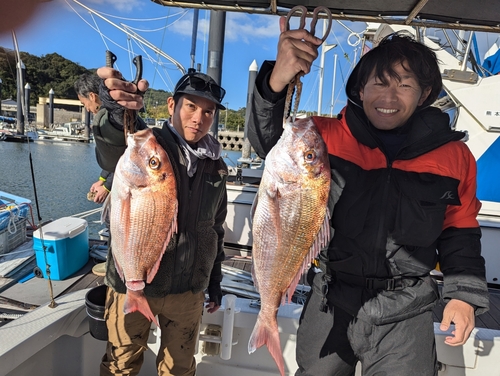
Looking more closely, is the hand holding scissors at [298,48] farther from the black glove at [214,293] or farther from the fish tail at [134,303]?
the black glove at [214,293]

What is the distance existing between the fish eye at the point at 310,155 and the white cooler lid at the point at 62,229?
3.79m

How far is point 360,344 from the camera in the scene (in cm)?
192

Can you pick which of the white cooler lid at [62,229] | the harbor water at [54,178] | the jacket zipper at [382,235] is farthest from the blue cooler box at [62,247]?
the harbor water at [54,178]

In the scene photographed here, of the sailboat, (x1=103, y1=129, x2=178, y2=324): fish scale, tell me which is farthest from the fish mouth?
(x1=103, y1=129, x2=178, y2=324): fish scale

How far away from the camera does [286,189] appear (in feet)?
5.78

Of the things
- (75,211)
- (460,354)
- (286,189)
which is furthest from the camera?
(75,211)

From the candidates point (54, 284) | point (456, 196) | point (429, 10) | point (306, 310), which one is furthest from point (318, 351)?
point (54, 284)

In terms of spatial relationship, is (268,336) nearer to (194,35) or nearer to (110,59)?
(110,59)

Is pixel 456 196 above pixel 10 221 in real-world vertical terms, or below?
above

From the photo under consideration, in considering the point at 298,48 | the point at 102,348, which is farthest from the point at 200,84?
the point at 102,348

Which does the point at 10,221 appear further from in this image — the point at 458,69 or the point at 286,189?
the point at 458,69

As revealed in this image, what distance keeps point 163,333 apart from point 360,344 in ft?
4.56

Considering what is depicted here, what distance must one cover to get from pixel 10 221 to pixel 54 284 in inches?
77.6

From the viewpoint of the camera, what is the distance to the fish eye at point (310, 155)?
1731 mm
